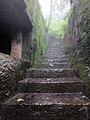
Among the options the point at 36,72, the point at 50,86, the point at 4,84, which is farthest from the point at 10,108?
the point at 36,72

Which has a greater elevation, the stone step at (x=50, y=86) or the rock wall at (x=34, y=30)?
the rock wall at (x=34, y=30)

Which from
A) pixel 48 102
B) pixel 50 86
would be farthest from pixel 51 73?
pixel 48 102

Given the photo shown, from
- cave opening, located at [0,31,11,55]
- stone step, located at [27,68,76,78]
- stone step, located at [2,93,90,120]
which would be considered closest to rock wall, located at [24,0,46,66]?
stone step, located at [27,68,76,78]

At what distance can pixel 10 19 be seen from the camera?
5.02m

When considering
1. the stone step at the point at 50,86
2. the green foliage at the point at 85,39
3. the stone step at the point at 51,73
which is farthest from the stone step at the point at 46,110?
the stone step at the point at 51,73

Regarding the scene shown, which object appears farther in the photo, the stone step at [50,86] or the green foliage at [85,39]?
the green foliage at [85,39]

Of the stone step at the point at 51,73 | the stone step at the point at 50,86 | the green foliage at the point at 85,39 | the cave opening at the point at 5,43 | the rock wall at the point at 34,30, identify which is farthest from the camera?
the cave opening at the point at 5,43

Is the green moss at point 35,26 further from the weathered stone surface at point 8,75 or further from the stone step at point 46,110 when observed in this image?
the stone step at point 46,110

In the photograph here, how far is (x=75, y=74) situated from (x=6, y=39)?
2729mm

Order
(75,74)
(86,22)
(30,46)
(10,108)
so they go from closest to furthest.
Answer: (10,108), (86,22), (75,74), (30,46)

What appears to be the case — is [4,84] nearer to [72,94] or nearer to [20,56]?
[72,94]

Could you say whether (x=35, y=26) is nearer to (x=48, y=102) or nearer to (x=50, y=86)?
(x=50, y=86)

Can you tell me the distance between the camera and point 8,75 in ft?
11.2

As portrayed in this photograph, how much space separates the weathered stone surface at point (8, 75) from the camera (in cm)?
313
